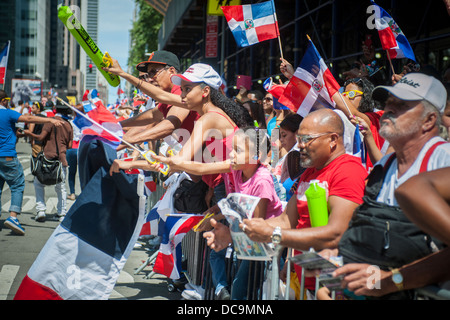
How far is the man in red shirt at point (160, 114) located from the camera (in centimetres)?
528

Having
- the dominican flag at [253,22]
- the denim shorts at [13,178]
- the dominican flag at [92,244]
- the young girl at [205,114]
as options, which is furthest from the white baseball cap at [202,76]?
the denim shorts at [13,178]

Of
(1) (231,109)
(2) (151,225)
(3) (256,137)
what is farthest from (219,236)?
(2) (151,225)

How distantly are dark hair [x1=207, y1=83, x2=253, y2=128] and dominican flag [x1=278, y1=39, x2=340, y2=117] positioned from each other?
411 mm

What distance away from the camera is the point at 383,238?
2.48m

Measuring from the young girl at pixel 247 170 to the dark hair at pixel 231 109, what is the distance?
0.56 metres

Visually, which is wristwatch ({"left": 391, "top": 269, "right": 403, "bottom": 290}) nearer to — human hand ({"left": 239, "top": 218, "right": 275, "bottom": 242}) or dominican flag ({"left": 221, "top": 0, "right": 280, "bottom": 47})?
human hand ({"left": 239, "top": 218, "right": 275, "bottom": 242})

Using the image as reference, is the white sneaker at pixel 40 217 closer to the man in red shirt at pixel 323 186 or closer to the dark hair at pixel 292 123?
the dark hair at pixel 292 123

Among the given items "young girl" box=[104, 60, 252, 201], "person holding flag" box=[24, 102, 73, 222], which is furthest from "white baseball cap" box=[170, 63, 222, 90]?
"person holding flag" box=[24, 102, 73, 222]

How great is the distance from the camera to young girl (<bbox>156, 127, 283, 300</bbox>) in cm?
404

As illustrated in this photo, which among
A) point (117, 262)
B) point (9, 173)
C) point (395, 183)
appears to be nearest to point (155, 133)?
point (117, 262)
